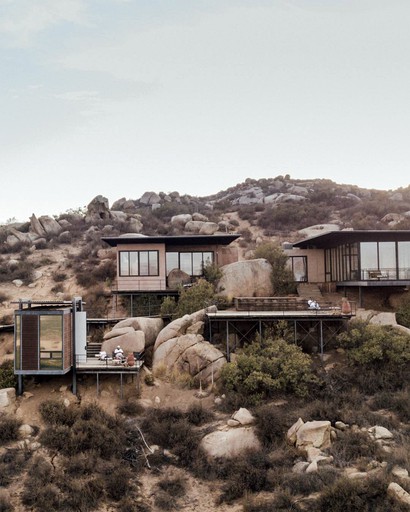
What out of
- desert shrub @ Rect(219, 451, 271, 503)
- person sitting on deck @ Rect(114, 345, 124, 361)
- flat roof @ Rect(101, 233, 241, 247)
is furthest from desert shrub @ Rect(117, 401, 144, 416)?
flat roof @ Rect(101, 233, 241, 247)

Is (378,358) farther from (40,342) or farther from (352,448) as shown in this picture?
(40,342)

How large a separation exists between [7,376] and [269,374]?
45.4 feet

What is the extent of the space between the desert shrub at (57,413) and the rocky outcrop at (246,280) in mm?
14616

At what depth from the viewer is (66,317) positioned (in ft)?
79.2

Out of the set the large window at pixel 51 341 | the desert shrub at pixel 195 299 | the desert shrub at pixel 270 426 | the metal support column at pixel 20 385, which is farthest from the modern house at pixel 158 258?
the desert shrub at pixel 270 426

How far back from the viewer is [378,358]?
2336cm

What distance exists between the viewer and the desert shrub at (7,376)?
24172mm

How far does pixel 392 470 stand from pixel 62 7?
30056 millimetres

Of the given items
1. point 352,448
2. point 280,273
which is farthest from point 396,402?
point 280,273

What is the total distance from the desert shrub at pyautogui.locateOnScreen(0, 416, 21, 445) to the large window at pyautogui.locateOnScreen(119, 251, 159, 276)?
55.4ft

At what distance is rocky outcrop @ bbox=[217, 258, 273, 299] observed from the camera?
33.9 metres

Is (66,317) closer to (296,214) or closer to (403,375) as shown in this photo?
(403,375)

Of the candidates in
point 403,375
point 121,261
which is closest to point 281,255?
point 121,261

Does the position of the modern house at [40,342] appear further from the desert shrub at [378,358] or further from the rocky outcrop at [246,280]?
the desert shrub at [378,358]
